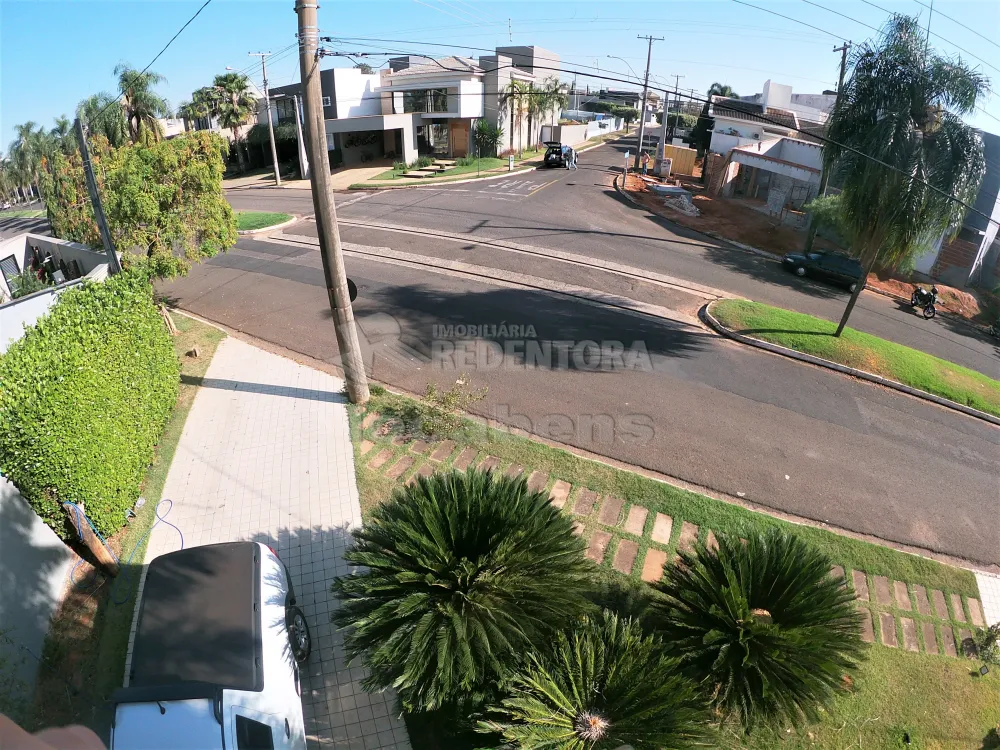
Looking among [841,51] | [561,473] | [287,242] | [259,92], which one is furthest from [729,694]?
[259,92]

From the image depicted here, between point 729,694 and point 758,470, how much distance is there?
212 inches

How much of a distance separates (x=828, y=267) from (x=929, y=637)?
53.0 feet

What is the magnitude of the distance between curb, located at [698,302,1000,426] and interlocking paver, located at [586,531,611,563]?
8.54 m

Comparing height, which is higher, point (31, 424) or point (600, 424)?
point (31, 424)

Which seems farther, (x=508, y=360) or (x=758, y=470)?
(x=508, y=360)

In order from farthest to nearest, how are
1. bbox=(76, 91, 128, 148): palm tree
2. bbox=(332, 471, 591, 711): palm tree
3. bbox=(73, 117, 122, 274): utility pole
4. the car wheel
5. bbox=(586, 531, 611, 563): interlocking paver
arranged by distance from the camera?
1. bbox=(76, 91, 128, 148): palm tree
2. bbox=(73, 117, 122, 274): utility pole
3. bbox=(586, 531, 611, 563): interlocking paver
4. the car wheel
5. bbox=(332, 471, 591, 711): palm tree

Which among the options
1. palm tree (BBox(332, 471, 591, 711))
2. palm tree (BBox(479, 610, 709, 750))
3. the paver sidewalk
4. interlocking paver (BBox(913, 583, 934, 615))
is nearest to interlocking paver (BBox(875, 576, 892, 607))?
interlocking paver (BBox(913, 583, 934, 615))

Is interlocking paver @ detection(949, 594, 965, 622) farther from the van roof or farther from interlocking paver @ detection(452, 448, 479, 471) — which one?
the van roof

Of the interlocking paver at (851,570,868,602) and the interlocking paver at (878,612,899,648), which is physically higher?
the interlocking paver at (851,570,868,602)

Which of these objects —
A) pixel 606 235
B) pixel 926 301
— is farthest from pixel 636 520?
pixel 606 235

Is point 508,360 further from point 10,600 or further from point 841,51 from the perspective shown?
point 841,51

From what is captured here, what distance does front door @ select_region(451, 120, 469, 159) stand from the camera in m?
40.9

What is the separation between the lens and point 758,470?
927 centimetres

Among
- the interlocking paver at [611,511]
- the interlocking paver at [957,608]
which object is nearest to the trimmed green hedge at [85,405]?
the interlocking paver at [611,511]
